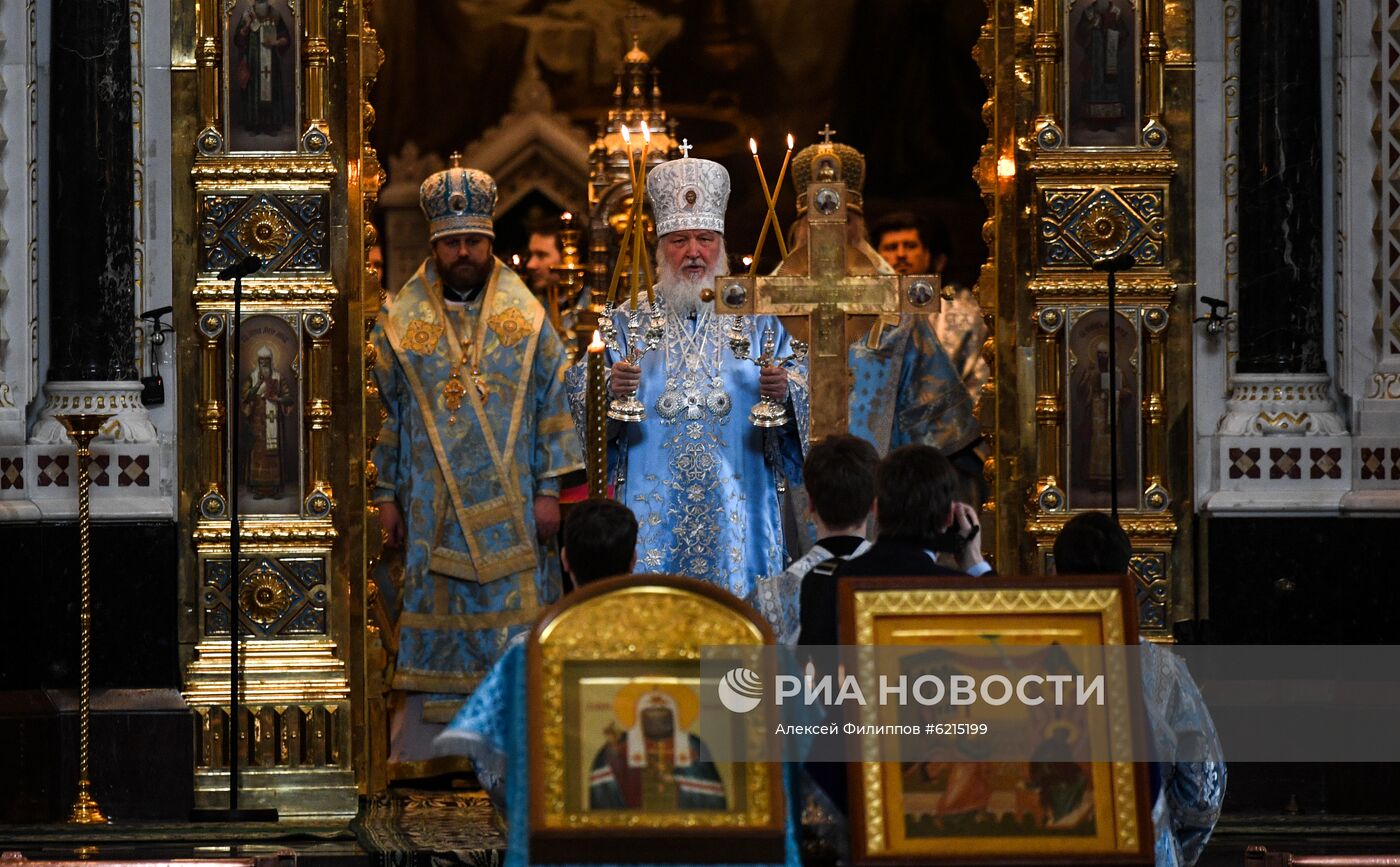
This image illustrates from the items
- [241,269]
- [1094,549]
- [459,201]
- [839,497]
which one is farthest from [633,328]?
[1094,549]

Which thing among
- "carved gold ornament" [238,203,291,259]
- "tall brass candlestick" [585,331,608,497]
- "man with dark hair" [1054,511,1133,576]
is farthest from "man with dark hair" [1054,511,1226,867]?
"carved gold ornament" [238,203,291,259]

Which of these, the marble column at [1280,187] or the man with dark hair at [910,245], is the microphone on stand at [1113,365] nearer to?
the marble column at [1280,187]

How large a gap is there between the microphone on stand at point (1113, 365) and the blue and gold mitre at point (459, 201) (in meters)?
2.44

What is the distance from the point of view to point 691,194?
8.98m

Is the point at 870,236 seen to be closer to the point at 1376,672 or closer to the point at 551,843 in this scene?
the point at 1376,672

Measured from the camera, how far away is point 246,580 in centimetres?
942

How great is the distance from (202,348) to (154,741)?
1.50 m

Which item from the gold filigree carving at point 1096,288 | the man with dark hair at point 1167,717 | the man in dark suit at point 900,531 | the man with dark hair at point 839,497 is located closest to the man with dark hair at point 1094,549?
the man with dark hair at point 1167,717

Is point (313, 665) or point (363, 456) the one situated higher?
point (363, 456)

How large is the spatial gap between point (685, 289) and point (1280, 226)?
2.37 m

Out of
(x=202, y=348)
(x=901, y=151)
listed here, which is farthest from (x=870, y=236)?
(x=202, y=348)

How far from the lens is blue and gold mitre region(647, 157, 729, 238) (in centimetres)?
896

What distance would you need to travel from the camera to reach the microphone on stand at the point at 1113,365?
904 cm

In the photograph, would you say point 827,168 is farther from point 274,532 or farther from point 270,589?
point 270,589
